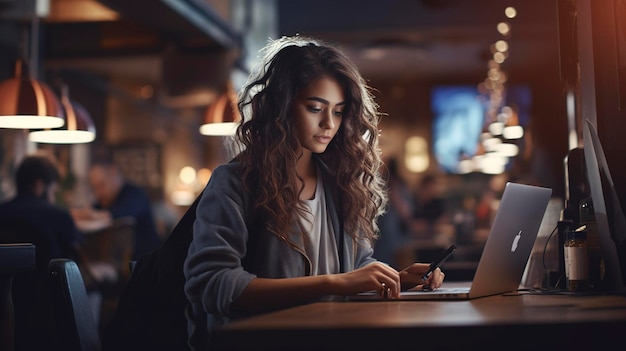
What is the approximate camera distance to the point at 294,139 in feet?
7.58

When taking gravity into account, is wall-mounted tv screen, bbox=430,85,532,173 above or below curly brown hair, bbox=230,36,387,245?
above

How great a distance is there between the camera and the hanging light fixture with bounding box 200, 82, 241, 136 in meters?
5.68

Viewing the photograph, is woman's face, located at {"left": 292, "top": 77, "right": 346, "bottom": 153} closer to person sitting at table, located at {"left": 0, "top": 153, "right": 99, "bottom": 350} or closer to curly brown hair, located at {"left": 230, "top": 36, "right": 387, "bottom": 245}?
curly brown hair, located at {"left": 230, "top": 36, "right": 387, "bottom": 245}

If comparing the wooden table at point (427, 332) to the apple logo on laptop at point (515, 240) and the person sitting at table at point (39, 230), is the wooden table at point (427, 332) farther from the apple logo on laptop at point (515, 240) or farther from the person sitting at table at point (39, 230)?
the person sitting at table at point (39, 230)

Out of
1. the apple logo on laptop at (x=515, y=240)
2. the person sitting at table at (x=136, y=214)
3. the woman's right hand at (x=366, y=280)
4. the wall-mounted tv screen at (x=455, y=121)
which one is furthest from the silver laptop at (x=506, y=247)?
the wall-mounted tv screen at (x=455, y=121)

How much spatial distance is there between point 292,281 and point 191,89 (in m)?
6.25

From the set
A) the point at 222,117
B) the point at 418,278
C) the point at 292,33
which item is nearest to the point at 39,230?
the point at 222,117

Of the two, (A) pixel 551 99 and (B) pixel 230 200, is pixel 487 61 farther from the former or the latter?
(B) pixel 230 200

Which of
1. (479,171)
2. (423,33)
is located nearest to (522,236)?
(423,33)

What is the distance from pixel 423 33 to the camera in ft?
32.3

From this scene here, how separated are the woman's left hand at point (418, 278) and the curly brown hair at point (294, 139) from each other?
21cm

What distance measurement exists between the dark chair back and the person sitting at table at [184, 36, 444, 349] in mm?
272

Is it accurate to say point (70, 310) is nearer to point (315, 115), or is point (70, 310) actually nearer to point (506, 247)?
point (315, 115)

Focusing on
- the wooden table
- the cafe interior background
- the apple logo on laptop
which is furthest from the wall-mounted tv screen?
the wooden table
